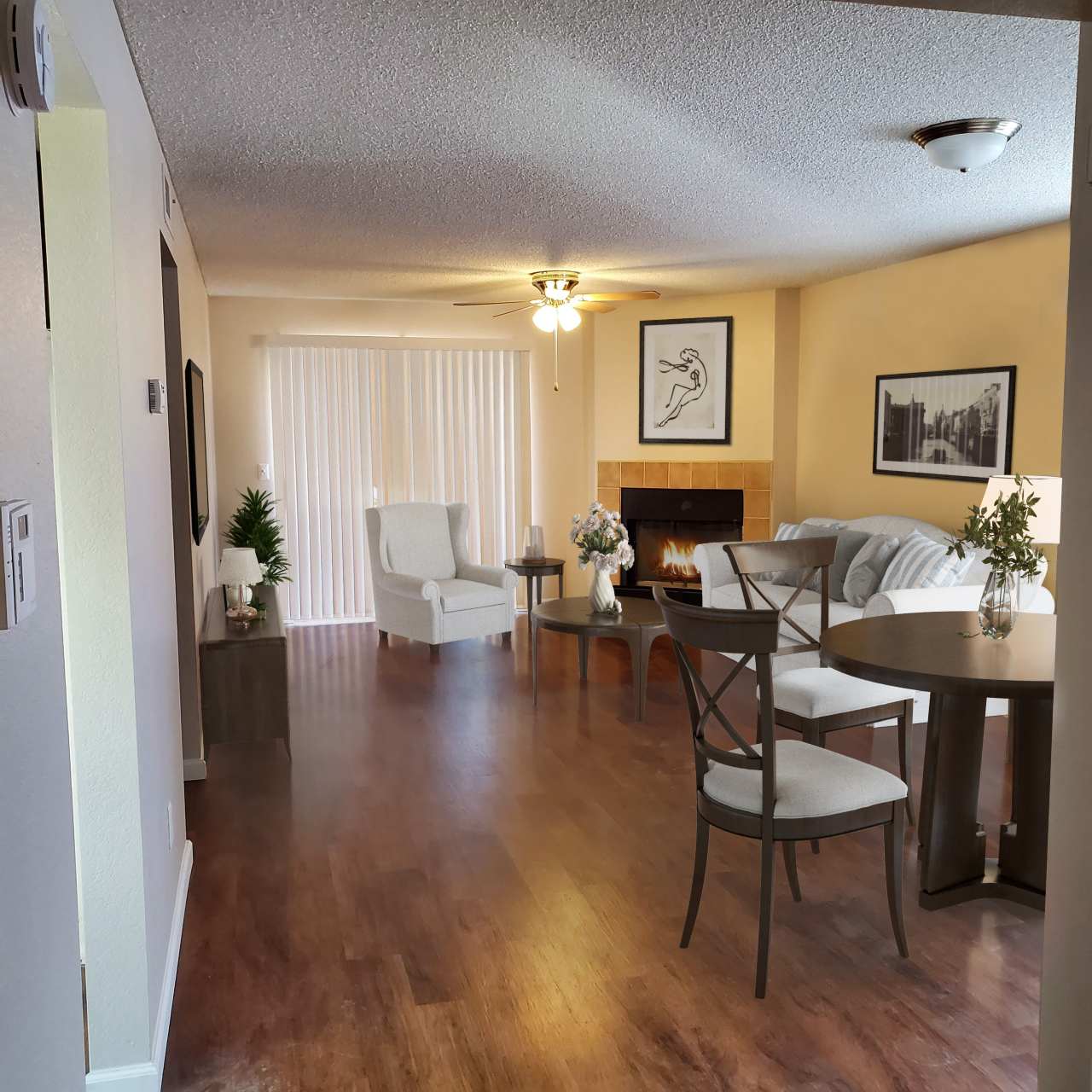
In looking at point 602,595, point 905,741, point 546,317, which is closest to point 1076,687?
point 905,741

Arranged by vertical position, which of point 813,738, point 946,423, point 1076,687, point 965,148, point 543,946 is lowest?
point 543,946

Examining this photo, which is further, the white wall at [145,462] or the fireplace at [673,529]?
the fireplace at [673,529]

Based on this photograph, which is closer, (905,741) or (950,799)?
(950,799)

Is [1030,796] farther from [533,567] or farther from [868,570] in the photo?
[533,567]

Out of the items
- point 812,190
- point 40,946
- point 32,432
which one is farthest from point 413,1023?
point 812,190

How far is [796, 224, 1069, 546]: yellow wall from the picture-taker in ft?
17.2

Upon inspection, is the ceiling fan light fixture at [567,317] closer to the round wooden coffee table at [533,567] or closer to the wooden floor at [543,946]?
the round wooden coffee table at [533,567]

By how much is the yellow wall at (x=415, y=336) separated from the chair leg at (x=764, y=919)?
18.9 feet

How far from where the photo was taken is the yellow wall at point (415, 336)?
7766mm

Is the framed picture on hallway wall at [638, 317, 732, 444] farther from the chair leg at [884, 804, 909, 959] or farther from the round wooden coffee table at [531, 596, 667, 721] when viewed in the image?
the chair leg at [884, 804, 909, 959]

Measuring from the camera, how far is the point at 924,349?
20.4 ft

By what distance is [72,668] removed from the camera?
221cm

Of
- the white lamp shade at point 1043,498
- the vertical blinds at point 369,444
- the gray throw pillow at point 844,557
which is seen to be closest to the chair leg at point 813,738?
the white lamp shade at point 1043,498

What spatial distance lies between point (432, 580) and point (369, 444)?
64.9 inches
